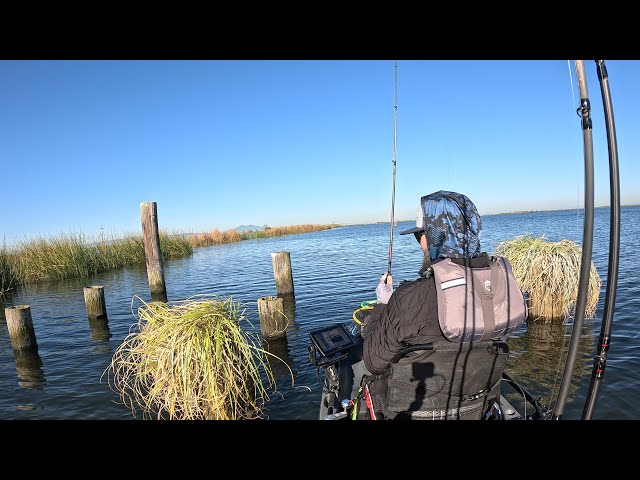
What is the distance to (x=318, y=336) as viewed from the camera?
3834 millimetres

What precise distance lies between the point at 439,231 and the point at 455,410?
3.96 feet

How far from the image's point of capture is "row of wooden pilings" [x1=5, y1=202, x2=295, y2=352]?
7.70 metres

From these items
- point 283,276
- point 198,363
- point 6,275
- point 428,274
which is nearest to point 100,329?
point 283,276

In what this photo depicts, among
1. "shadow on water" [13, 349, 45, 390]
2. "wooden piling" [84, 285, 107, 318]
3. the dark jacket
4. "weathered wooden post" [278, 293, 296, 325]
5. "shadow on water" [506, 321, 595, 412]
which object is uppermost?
the dark jacket

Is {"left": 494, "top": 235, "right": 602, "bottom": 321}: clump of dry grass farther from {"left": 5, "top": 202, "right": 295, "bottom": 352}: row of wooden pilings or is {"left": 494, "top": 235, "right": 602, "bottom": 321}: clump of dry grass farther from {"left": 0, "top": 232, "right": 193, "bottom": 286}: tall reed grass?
{"left": 0, "top": 232, "right": 193, "bottom": 286}: tall reed grass

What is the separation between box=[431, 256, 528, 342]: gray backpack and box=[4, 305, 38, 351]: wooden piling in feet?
27.9

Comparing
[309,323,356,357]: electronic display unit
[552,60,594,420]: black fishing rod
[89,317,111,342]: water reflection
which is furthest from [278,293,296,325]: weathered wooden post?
[552,60,594,420]: black fishing rod
